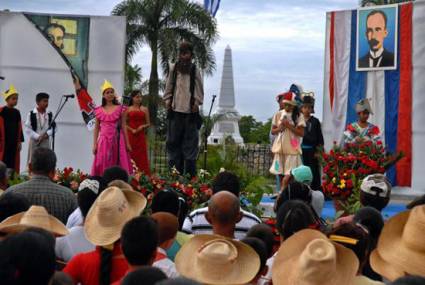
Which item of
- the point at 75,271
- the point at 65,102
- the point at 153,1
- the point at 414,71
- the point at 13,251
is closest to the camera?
the point at 13,251

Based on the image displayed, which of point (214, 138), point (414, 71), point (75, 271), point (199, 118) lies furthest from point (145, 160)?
point (214, 138)

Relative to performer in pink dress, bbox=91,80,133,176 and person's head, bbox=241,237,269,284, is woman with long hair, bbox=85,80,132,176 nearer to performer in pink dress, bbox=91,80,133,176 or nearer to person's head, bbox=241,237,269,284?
performer in pink dress, bbox=91,80,133,176

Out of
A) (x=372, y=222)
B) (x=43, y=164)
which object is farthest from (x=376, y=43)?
(x=372, y=222)

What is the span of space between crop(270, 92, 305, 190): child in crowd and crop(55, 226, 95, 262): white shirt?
5.99 m

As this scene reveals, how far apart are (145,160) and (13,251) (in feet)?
26.9

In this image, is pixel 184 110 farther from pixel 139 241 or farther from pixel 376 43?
pixel 139 241

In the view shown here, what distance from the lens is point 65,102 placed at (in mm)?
10844

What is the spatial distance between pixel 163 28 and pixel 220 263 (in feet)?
71.4

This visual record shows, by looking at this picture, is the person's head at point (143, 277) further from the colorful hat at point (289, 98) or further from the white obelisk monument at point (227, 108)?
the white obelisk monument at point (227, 108)

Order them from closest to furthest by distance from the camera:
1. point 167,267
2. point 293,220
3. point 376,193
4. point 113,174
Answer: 1. point 167,267
2. point 293,220
3. point 376,193
4. point 113,174

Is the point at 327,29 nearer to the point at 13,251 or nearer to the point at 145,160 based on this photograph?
the point at 145,160

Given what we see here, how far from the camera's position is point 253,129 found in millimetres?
42719

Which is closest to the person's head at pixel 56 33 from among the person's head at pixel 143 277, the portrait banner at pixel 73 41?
the portrait banner at pixel 73 41

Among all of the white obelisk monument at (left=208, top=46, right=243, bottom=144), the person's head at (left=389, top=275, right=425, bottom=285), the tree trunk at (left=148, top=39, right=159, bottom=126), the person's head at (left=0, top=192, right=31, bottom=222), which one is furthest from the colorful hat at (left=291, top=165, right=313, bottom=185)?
the white obelisk monument at (left=208, top=46, right=243, bottom=144)
